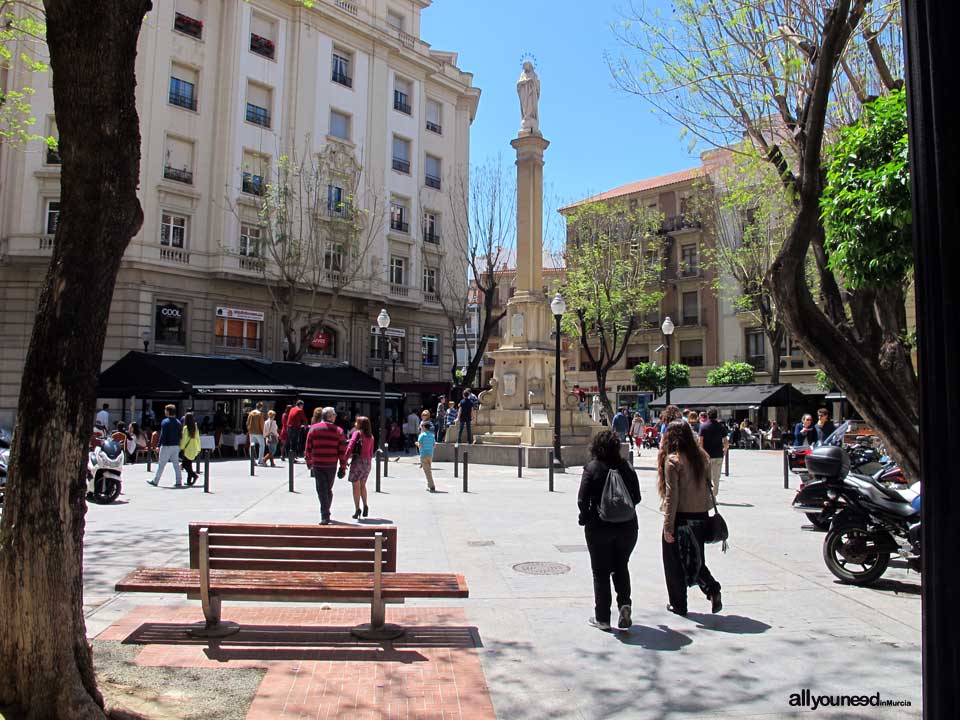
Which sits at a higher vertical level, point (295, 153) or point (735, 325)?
point (295, 153)

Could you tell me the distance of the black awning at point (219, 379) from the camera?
23.0 metres

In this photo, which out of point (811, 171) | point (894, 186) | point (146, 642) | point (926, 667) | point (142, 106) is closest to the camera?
point (926, 667)

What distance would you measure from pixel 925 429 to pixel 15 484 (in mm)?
3893

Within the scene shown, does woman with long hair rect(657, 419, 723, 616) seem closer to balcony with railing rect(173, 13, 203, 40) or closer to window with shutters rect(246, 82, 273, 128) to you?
window with shutters rect(246, 82, 273, 128)

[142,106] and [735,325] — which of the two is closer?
[142,106]

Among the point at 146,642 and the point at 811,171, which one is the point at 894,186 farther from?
the point at 146,642

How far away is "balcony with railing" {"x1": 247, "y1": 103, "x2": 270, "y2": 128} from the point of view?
3173 cm

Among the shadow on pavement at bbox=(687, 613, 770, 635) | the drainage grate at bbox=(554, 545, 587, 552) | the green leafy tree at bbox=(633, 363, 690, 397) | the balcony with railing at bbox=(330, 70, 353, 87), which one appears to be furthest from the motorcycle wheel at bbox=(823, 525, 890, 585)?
the green leafy tree at bbox=(633, 363, 690, 397)

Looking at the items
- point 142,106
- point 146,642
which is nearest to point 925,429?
point 146,642

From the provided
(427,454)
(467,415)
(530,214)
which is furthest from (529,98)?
(427,454)

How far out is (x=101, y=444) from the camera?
43.3 feet

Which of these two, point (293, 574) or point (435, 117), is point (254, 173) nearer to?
point (435, 117)

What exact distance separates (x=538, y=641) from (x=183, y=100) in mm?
30410

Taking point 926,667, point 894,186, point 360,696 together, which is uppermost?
point 894,186
